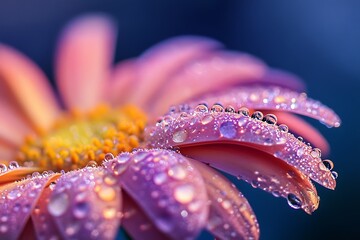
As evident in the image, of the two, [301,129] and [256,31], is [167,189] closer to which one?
[301,129]

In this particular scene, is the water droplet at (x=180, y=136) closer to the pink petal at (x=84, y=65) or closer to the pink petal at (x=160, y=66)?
the pink petal at (x=160, y=66)

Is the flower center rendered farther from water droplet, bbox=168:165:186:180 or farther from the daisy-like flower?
water droplet, bbox=168:165:186:180

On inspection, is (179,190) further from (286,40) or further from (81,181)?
(286,40)

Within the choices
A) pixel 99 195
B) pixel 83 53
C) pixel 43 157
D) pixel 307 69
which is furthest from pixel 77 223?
pixel 307 69

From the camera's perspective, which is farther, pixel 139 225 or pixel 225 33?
pixel 225 33

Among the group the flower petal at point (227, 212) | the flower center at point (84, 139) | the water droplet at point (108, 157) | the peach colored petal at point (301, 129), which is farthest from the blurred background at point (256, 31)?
the flower petal at point (227, 212)

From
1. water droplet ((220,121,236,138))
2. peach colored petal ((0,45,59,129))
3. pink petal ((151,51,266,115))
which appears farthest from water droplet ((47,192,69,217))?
peach colored petal ((0,45,59,129))

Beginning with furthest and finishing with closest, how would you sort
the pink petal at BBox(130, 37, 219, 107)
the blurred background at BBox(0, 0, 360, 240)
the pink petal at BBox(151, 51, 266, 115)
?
1. the blurred background at BBox(0, 0, 360, 240)
2. the pink petal at BBox(130, 37, 219, 107)
3. the pink petal at BBox(151, 51, 266, 115)

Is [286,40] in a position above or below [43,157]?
below
